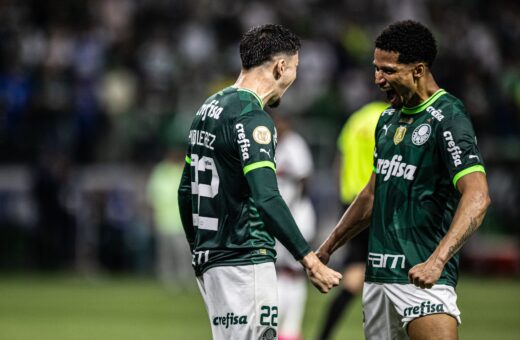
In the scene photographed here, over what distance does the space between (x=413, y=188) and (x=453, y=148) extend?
1.27 feet

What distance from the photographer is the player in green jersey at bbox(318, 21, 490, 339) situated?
6125 millimetres

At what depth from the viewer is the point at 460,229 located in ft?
19.3

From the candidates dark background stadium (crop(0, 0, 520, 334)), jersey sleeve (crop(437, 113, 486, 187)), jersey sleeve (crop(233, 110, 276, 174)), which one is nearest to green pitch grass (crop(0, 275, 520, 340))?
dark background stadium (crop(0, 0, 520, 334))

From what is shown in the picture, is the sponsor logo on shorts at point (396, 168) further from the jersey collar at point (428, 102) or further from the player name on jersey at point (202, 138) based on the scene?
the player name on jersey at point (202, 138)

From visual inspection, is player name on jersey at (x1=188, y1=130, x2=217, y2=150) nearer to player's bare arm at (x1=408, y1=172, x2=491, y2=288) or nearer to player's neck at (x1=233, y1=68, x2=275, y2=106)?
player's neck at (x1=233, y1=68, x2=275, y2=106)

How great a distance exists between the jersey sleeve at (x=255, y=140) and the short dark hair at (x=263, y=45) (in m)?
0.42

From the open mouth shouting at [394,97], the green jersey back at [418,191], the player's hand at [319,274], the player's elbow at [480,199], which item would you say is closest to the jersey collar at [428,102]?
the green jersey back at [418,191]

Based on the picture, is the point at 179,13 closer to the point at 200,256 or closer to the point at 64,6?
the point at 64,6

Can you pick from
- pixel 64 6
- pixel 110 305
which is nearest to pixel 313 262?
pixel 110 305

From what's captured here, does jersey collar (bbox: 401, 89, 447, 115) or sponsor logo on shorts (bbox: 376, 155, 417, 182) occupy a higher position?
jersey collar (bbox: 401, 89, 447, 115)

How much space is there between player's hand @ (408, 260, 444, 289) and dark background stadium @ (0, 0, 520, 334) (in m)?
15.1

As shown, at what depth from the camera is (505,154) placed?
70.8 feet

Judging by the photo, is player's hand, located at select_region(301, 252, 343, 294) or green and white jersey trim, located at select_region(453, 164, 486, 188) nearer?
green and white jersey trim, located at select_region(453, 164, 486, 188)

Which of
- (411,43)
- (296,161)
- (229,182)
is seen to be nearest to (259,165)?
(229,182)
